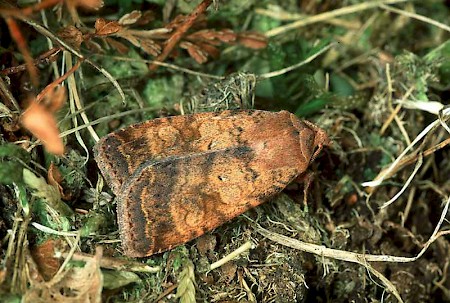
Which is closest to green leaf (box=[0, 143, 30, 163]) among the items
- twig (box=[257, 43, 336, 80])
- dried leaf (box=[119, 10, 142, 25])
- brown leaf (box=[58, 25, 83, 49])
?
brown leaf (box=[58, 25, 83, 49])

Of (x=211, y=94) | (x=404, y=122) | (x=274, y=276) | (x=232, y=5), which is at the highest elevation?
(x=232, y=5)

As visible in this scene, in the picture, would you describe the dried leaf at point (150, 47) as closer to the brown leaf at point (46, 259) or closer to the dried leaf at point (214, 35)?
→ the dried leaf at point (214, 35)

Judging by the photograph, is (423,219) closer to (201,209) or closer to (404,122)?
(404,122)

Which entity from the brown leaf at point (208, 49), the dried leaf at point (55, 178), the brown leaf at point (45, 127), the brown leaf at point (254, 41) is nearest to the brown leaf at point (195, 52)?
the brown leaf at point (208, 49)

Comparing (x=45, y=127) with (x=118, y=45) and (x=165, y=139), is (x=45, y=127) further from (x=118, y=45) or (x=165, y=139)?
(x=118, y=45)

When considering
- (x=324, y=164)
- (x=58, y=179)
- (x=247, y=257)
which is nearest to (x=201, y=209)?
(x=247, y=257)

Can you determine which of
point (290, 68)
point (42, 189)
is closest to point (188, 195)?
point (42, 189)
